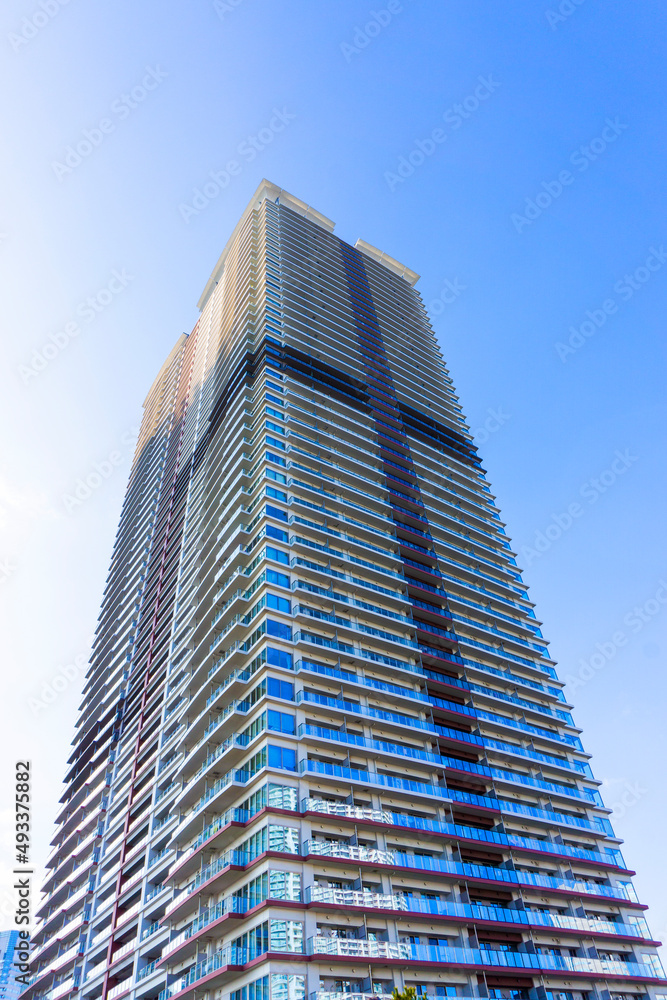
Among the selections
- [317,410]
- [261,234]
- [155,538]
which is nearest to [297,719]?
[317,410]

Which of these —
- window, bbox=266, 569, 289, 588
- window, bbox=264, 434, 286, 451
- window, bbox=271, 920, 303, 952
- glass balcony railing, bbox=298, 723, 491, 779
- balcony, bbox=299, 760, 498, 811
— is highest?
window, bbox=264, 434, 286, 451

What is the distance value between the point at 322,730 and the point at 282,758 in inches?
136

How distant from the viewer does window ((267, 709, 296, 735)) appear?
137ft

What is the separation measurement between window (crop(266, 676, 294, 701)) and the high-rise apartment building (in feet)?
Result: 0.46

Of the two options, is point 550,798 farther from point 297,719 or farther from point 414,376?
point 414,376

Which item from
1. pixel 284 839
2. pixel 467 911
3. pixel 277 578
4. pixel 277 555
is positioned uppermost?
pixel 277 555

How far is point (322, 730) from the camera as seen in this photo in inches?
1702

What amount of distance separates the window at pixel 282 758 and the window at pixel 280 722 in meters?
1.08

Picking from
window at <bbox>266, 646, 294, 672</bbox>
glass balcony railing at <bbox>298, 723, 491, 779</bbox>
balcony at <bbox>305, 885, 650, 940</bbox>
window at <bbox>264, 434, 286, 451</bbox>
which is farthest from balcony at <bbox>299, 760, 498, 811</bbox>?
window at <bbox>264, 434, 286, 451</bbox>

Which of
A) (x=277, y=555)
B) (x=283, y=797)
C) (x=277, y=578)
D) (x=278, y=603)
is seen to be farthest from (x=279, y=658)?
(x=283, y=797)

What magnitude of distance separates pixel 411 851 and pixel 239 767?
476 inches

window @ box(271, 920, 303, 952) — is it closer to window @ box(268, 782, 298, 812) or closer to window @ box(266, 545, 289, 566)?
window @ box(268, 782, 298, 812)

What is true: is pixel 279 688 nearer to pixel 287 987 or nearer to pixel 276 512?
pixel 276 512

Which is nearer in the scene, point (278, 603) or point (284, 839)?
Result: point (284, 839)
